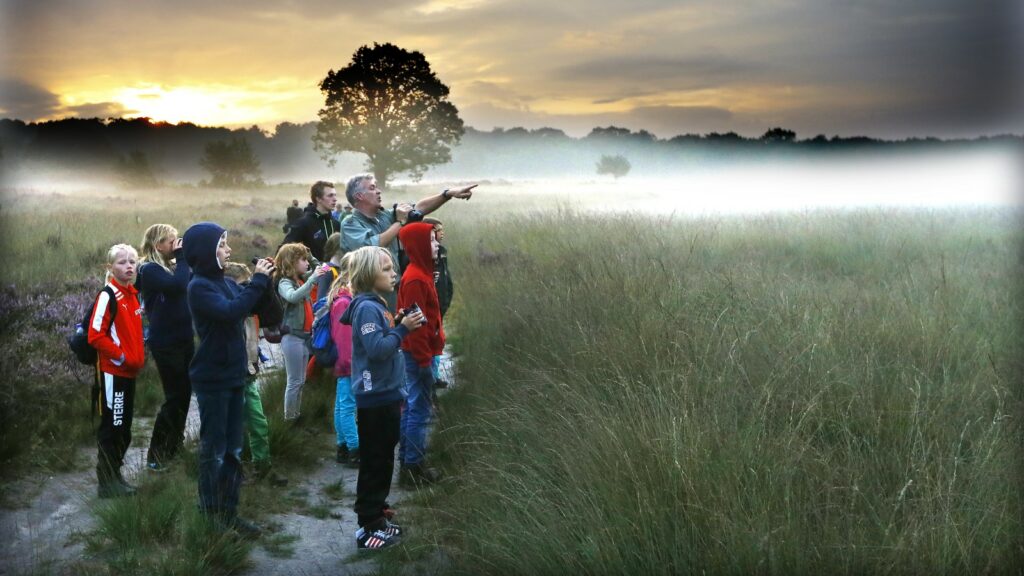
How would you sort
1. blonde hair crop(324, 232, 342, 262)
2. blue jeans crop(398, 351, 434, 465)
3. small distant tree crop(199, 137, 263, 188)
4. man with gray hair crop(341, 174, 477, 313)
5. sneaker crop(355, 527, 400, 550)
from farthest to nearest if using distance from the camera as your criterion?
small distant tree crop(199, 137, 263, 188) → blonde hair crop(324, 232, 342, 262) → man with gray hair crop(341, 174, 477, 313) → blue jeans crop(398, 351, 434, 465) → sneaker crop(355, 527, 400, 550)

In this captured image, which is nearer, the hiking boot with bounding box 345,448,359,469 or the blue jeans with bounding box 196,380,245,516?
the blue jeans with bounding box 196,380,245,516

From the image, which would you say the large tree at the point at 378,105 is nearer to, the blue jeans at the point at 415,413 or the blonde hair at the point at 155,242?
the blonde hair at the point at 155,242

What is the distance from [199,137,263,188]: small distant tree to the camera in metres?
52.3

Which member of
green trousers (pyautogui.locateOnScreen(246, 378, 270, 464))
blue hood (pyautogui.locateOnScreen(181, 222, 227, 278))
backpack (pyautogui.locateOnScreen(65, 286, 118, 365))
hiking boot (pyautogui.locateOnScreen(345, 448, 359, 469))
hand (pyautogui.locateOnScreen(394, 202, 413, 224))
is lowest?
hiking boot (pyautogui.locateOnScreen(345, 448, 359, 469))

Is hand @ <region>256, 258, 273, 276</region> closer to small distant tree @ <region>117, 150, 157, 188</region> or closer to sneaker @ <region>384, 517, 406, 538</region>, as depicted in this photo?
sneaker @ <region>384, 517, 406, 538</region>

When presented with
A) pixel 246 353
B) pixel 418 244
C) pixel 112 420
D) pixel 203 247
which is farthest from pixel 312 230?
pixel 203 247

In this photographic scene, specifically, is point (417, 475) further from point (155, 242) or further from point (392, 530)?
point (155, 242)

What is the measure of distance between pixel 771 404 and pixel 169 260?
169 inches

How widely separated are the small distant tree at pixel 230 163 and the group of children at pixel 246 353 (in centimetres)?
4883

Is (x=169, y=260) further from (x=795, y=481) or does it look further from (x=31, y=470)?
(x=795, y=481)

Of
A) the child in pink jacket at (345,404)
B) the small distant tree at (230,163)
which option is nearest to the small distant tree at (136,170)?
the small distant tree at (230,163)

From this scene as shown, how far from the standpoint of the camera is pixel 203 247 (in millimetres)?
4371

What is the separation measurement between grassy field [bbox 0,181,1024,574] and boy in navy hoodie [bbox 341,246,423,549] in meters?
0.31

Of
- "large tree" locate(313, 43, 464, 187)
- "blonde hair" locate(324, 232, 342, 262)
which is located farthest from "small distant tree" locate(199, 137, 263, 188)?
"blonde hair" locate(324, 232, 342, 262)
